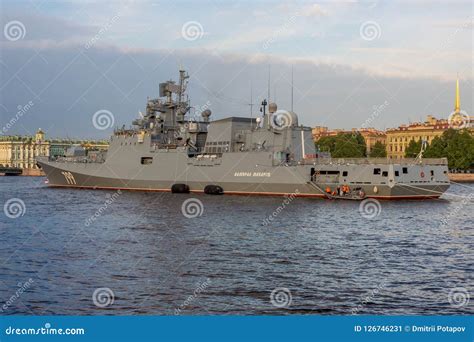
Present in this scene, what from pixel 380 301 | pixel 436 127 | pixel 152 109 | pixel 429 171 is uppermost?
pixel 436 127

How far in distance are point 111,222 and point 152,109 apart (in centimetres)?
3059

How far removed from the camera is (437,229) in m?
26.2

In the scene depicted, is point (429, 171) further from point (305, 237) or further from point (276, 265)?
point (276, 265)

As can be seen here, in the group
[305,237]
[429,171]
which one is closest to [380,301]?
[305,237]
